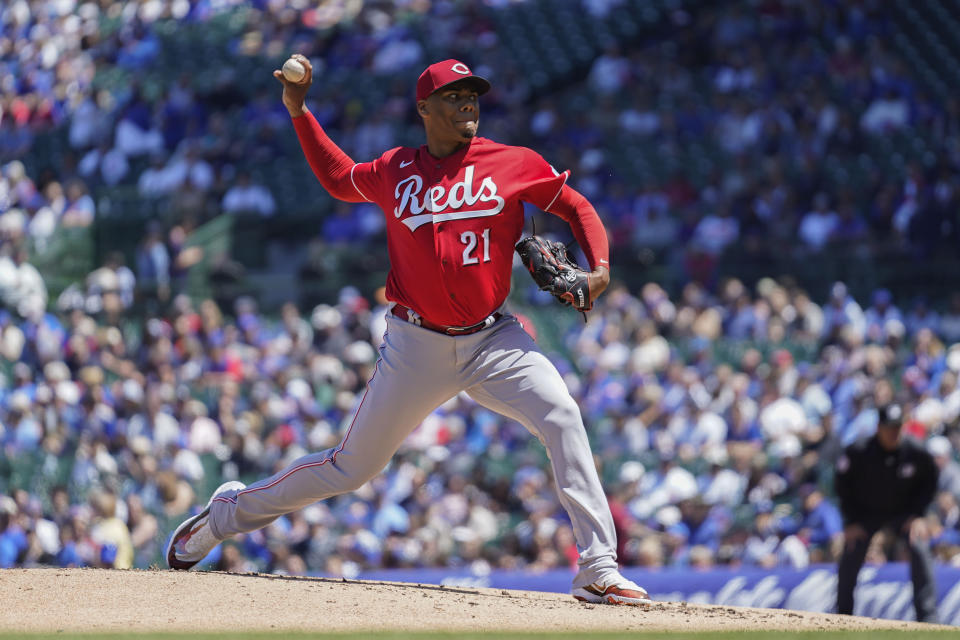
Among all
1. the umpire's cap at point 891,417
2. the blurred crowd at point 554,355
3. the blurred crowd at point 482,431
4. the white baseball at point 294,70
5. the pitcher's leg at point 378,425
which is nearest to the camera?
the pitcher's leg at point 378,425

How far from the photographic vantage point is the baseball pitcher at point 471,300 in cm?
473

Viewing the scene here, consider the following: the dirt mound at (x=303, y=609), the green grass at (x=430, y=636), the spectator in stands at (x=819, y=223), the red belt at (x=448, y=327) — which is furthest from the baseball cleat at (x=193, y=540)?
the spectator in stands at (x=819, y=223)

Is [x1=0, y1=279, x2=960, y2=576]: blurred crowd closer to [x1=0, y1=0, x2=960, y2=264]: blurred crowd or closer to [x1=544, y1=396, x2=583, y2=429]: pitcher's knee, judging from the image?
[x1=0, y1=0, x2=960, y2=264]: blurred crowd

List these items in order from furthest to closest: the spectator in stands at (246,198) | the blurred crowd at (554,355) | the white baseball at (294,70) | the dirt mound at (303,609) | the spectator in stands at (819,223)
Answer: the spectator in stands at (246,198)
the spectator in stands at (819,223)
the blurred crowd at (554,355)
the white baseball at (294,70)
the dirt mound at (303,609)

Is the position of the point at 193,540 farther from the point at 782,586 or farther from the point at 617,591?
the point at 782,586

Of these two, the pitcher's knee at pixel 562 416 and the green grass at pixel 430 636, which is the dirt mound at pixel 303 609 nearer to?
the green grass at pixel 430 636

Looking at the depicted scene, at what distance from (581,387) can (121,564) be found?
3882mm

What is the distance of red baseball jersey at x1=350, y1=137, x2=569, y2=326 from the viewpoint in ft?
15.5

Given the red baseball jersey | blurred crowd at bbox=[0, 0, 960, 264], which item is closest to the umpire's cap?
the red baseball jersey

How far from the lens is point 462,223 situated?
15.4 ft

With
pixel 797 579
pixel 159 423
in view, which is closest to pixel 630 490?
pixel 797 579

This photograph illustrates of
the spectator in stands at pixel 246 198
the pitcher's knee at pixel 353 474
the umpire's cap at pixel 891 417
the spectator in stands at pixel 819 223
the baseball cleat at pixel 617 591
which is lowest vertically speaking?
the spectator in stands at pixel 819 223

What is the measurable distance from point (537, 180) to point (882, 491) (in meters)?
3.14

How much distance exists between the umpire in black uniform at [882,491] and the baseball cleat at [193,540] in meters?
3.21
